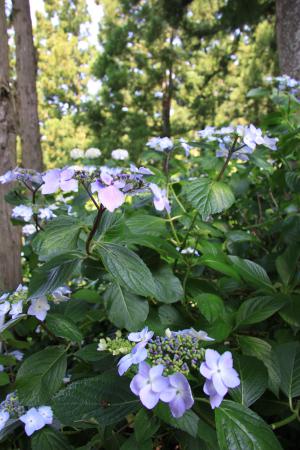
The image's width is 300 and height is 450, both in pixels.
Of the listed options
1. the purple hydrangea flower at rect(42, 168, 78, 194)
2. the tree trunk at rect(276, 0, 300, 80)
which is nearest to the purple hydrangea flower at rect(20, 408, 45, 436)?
the purple hydrangea flower at rect(42, 168, 78, 194)

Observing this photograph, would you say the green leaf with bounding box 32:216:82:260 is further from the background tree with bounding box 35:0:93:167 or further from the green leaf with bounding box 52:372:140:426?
the background tree with bounding box 35:0:93:167

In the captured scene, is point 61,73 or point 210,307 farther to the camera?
point 61,73

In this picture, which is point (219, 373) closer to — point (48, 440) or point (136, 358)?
point (136, 358)

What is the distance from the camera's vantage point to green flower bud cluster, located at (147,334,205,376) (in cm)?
60

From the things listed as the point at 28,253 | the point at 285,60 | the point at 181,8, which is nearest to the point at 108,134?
the point at 181,8

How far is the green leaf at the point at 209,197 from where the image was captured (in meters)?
0.92

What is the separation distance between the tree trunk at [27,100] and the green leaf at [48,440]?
3225mm

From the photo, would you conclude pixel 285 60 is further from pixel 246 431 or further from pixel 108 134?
pixel 108 134

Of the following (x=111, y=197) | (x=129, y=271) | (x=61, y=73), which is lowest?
(x=61, y=73)

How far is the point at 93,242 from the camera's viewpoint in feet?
2.61

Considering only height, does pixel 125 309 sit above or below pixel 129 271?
below

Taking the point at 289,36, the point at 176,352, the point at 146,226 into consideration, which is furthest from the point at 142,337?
the point at 289,36

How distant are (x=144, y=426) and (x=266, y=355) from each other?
0.33 metres

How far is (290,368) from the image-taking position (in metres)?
0.86
